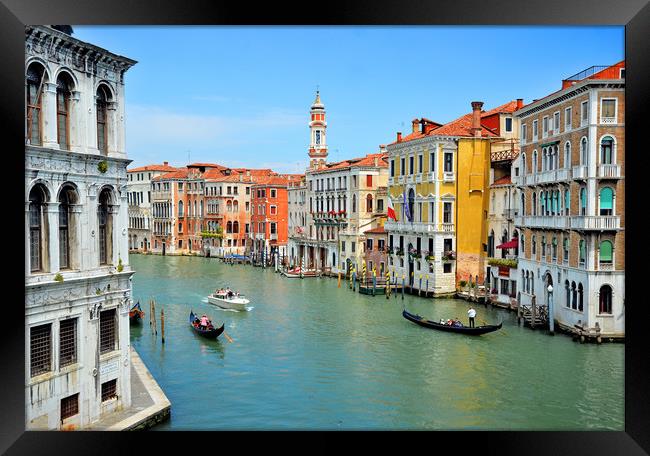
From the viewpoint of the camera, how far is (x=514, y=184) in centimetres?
1402

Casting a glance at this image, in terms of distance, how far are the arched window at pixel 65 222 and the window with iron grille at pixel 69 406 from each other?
99 centimetres

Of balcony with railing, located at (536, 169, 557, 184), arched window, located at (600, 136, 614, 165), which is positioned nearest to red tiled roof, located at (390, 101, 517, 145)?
balcony with railing, located at (536, 169, 557, 184)

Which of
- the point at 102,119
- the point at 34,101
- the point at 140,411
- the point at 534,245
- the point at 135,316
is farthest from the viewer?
the point at 135,316

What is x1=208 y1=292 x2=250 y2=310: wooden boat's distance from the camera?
561 inches

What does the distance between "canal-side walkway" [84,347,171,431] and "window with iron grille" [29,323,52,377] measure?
0.66 meters

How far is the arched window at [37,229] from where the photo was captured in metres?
5.12

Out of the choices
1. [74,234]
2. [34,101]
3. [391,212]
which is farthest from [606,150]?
[34,101]

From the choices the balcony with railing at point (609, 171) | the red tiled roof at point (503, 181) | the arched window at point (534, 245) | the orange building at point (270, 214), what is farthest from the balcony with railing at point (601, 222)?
the orange building at point (270, 214)

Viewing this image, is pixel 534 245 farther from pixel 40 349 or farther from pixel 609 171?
pixel 40 349

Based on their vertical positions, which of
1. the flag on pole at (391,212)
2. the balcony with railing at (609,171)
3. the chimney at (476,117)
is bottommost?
the flag on pole at (391,212)

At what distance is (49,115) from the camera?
5.16 meters

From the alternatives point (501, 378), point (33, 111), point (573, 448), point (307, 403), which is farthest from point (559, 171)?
point (33, 111)

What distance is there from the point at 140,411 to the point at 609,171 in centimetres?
695

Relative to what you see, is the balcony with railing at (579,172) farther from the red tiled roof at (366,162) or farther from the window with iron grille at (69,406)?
the red tiled roof at (366,162)
